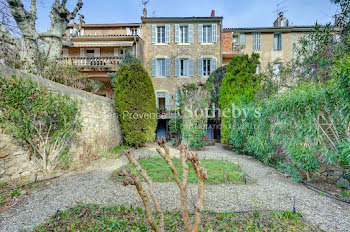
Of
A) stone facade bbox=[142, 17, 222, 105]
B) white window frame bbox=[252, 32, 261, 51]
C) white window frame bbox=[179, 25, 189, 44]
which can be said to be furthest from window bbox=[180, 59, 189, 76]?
white window frame bbox=[252, 32, 261, 51]

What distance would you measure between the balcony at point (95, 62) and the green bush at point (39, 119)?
306 inches

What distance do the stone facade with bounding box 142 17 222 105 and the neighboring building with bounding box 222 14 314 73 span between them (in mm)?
1237

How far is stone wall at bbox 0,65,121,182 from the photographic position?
3.04 metres

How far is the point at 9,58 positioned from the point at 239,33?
1358 centimetres

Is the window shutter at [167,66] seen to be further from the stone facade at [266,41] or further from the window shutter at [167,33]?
the stone facade at [266,41]

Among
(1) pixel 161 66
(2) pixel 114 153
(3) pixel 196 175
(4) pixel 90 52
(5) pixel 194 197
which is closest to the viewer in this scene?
(3) pixel 196 175

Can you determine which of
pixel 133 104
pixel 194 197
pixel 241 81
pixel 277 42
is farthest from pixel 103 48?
pixel 194 197

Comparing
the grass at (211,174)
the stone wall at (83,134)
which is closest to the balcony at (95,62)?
the stone wall at (83,134)

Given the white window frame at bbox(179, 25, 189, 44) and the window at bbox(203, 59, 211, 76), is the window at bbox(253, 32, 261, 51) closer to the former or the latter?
the window at bbox(203, 59, 211, 76)

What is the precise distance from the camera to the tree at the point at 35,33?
17.5 feet

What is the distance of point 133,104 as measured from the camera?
6.66 meters

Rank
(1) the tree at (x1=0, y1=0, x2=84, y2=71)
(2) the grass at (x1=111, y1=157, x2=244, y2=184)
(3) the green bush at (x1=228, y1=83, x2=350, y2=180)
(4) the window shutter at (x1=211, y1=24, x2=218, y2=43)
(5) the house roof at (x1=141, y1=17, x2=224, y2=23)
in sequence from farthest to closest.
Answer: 1. (4) the window shutter at (x1=211, y1=24, x2=218, y2=43)
2. (5) the house roof at (x1=141, y1=17, x2=224, y2=23)
3. (1) the tree at (x1=0, y1=0, x2=84, y2=71)
4. (2) the grass at (x1=111, y1=157, x2=244, y2=184)
5. (3) the green bush at (x1=228, y1=83, x2=350, y2=180)

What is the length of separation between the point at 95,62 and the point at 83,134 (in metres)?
8.31

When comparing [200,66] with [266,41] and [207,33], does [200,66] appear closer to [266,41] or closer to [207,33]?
[207,33]
